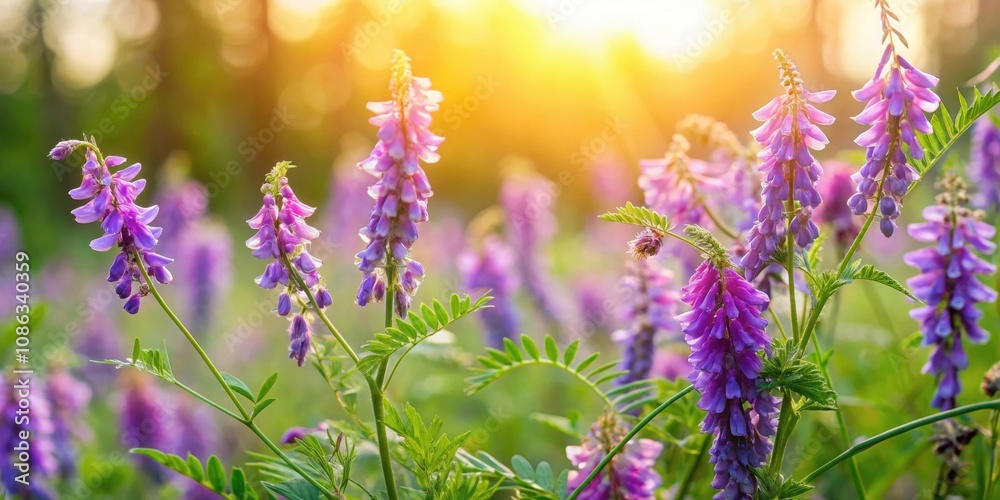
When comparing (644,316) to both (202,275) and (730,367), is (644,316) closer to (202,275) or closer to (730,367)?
(730,367)

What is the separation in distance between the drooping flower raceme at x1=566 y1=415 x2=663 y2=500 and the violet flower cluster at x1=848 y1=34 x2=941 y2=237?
38.0 inches

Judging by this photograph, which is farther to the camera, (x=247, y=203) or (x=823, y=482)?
(x=247, y=203)

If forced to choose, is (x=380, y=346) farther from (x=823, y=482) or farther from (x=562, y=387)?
(x=562, y=387)

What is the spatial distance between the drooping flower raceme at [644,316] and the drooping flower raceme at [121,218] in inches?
74.3

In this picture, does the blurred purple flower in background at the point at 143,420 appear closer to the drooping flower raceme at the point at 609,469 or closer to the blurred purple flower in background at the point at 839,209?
the drooping flower raceme at the point at 609,469

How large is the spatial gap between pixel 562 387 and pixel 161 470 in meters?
3.21

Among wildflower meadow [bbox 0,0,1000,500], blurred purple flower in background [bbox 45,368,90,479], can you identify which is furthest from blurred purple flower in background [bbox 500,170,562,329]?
blurred purple flower in background [bbox 45,368,90,479]

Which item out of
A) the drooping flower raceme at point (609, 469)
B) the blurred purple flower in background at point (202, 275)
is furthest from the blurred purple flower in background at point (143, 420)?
the drooping flower raceme at point (609, 469)

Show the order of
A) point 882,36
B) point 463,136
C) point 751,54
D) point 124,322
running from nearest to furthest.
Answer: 1. point 882,36
2. point 124,322
3. point 751,54
4. point 463,136

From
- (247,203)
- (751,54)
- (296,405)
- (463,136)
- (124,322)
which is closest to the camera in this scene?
(296,405)

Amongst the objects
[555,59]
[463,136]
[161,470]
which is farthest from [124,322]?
[463,136]

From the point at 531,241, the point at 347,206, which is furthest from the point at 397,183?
the point at 347,206

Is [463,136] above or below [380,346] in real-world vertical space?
above

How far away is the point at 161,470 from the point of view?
4.85 metres
